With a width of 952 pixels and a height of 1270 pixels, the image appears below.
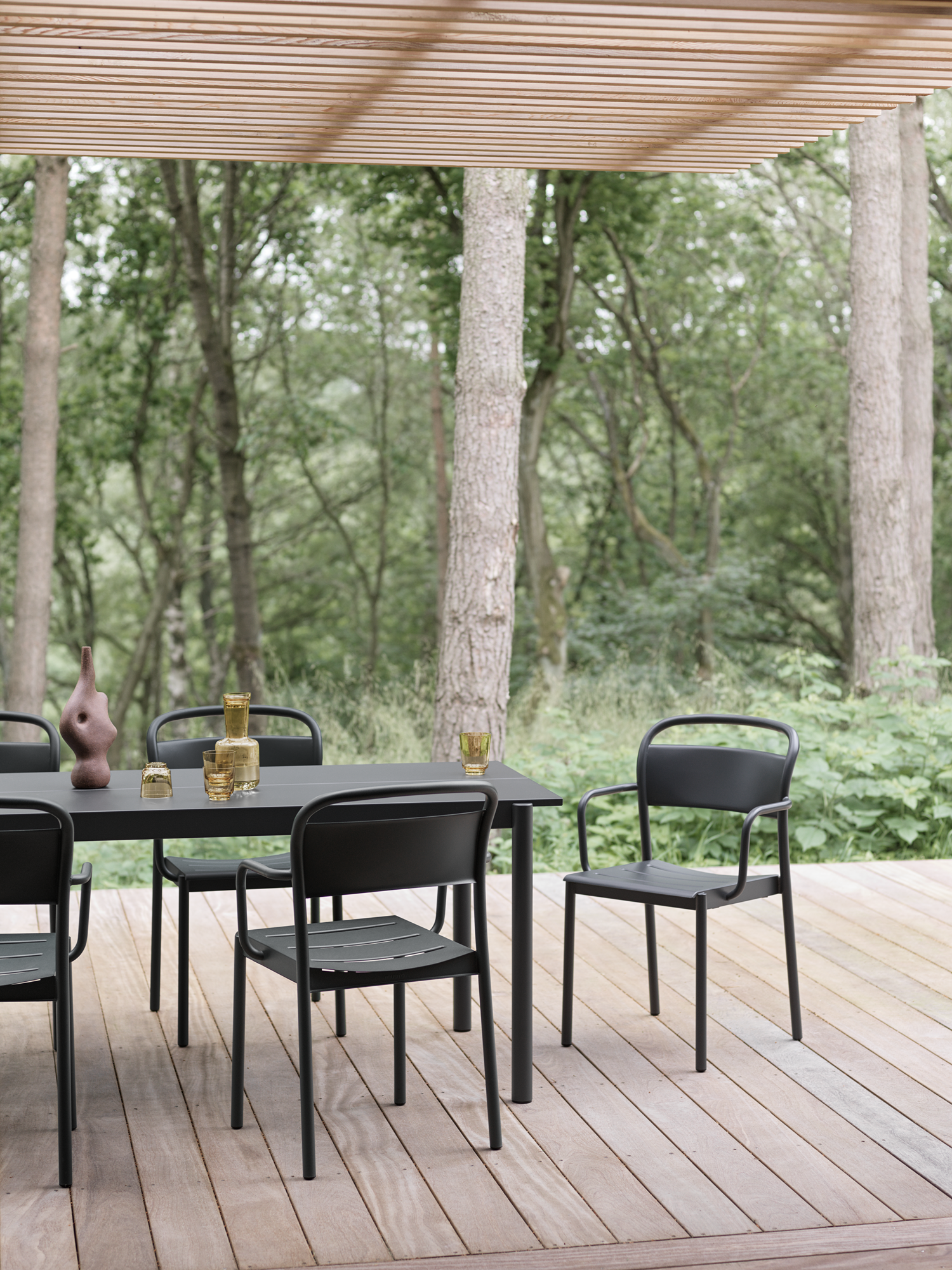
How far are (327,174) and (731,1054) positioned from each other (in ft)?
31.1

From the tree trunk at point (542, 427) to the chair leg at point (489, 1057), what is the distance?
7.05 metres

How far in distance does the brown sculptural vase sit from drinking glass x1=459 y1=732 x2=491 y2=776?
85 cm

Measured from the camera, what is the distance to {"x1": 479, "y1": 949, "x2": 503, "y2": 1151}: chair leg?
265 cm

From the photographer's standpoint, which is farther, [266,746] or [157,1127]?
[266,746]

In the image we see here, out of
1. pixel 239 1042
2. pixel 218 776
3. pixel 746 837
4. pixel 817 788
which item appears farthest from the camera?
pixel 817 788

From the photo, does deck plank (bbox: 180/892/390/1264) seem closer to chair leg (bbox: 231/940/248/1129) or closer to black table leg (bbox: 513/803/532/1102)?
chair leg (bbox: 231/940/248/1129)

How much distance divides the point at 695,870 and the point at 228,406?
710 cm

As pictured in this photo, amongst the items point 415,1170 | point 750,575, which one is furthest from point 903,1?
point 750,575

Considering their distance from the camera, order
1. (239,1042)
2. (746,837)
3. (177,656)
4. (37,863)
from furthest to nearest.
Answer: (177,656), (746,837), (239,1042), (37,863)

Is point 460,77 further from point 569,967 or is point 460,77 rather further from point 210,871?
point 569,967

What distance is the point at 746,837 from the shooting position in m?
3.12

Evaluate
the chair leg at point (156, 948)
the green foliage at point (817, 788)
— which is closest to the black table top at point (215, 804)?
the chair leg at point (156, 948)

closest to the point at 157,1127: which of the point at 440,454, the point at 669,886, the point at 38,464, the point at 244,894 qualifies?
the point at 244,894

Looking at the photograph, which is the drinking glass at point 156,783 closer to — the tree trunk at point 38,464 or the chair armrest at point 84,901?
the chair armrest at point 84,901
